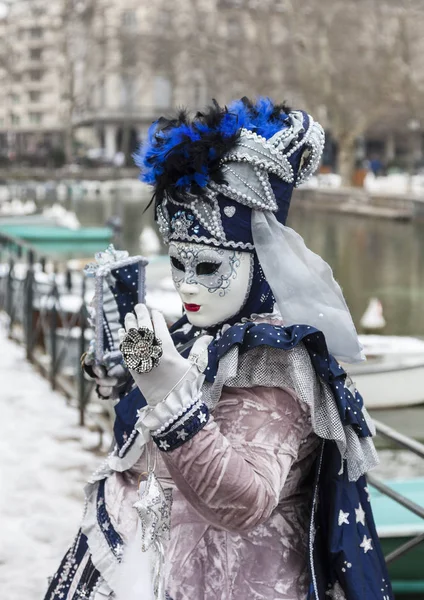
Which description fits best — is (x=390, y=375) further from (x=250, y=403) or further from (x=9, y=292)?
(x=250, y=403)

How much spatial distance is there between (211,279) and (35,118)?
84300 mm

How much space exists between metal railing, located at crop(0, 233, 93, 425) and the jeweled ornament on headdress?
3933 millimetres

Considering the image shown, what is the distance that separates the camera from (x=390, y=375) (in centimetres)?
901

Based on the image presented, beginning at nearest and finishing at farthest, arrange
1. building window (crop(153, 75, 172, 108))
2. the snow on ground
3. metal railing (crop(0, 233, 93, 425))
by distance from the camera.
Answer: the snow on ground, metal railing (crop(0, 233, 93, 425)), building window (crop(153, 75, 172, 108))

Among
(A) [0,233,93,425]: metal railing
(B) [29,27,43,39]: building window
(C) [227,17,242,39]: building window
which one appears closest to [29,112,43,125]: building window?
(B) [29,27,43,39]: building window

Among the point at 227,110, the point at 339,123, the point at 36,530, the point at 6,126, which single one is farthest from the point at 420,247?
the point at 6,126

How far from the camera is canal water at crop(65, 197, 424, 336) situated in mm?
15219

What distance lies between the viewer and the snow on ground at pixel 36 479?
396cm

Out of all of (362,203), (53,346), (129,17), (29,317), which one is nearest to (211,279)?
(53,346)

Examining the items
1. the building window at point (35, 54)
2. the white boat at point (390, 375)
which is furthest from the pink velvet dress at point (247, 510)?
the building window at point (35, 54)

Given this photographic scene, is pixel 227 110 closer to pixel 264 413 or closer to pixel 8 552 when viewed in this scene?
pixel 264 413

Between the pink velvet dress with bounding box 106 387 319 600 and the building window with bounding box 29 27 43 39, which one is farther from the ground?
the building window with bounding box 29 27 43 39

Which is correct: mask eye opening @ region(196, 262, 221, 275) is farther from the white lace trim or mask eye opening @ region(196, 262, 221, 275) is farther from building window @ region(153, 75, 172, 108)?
building window @ region(153, 75, 172, 108)

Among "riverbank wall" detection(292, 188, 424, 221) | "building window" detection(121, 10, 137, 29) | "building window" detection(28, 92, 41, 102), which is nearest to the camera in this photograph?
"riverbank wall" detection(292, 188, 424, 221)
